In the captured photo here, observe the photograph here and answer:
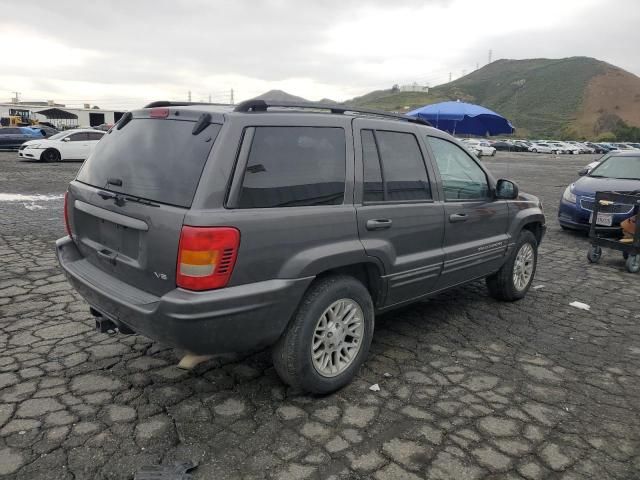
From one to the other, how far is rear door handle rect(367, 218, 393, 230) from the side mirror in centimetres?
164

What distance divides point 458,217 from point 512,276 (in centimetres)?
134

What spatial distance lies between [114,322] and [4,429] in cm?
80

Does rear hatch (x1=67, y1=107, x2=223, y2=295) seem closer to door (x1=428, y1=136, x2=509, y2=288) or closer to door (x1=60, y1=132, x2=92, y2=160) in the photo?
door (x1=428, y1=136, x2=509, y2=288)

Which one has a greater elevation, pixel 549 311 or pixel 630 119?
pixel 630 119

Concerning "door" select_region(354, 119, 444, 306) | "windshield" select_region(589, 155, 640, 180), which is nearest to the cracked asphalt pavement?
"door" select_region(354, 119, 444, 306)

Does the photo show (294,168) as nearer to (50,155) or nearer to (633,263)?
(633,263)

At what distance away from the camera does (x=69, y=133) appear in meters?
20.7

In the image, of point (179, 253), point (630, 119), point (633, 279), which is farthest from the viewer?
point (630, 119)

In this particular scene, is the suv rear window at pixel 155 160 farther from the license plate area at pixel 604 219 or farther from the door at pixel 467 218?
the license plate area at pixel 604 219

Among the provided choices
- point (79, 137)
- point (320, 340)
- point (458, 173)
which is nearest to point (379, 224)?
point (320, 340)

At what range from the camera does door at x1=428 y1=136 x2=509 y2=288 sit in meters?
4.14

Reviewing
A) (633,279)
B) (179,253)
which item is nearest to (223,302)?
(179,253)

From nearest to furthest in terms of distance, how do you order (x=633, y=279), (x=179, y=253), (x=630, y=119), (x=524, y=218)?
(x=179, y=253), (x=524, y=218), (x=633, y=279), (x=630, y=119)

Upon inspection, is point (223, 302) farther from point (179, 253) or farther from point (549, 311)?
point (549, 311)
